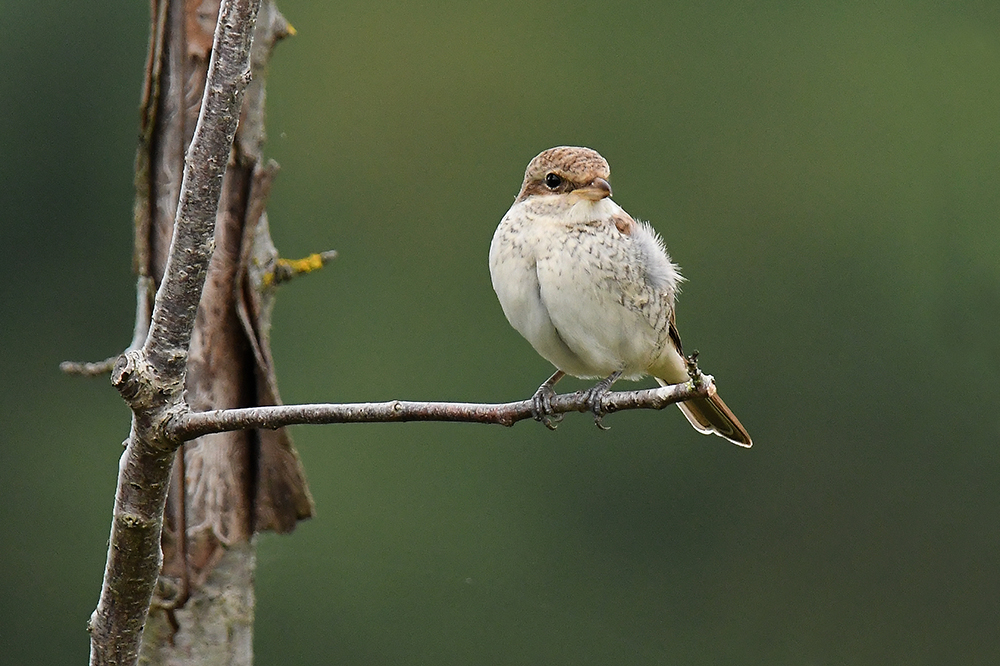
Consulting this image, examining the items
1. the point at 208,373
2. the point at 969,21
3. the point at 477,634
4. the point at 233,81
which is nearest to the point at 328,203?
the point at 477,634

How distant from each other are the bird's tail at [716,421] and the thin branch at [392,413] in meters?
1.43

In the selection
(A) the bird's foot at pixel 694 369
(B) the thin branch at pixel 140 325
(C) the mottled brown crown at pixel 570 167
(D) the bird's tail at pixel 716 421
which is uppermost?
(C) the mottled brown crown at pixel 570 167

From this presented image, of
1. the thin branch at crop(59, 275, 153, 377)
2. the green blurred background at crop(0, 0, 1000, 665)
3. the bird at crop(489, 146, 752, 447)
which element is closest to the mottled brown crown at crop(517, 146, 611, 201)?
the bird at crop(489, 146, 752, 447)

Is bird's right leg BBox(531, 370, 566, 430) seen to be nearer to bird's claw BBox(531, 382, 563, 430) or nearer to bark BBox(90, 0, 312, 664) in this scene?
bird's claw BBox(531, 382, 563, 430)

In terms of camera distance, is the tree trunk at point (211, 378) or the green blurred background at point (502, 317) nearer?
the tree trunk at point (211, 378)

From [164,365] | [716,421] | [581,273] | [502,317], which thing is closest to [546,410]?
[581,273]

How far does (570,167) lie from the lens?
386 cm

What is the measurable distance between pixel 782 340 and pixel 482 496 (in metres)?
2.81

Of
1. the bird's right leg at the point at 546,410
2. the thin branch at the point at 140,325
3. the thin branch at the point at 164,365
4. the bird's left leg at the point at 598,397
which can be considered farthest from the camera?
the thin branch at the point at 140,325

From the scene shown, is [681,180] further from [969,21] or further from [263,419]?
[263,419]

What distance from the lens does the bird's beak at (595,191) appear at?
376 cm

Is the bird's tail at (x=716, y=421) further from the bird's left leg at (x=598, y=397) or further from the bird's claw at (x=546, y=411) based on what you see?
the bird's claw at (x=546, y=411)

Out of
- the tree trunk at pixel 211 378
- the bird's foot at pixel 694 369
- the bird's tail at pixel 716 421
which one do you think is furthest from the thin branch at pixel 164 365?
the bird's tail at pixel 716 421

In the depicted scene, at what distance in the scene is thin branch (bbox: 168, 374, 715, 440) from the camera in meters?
2.52
